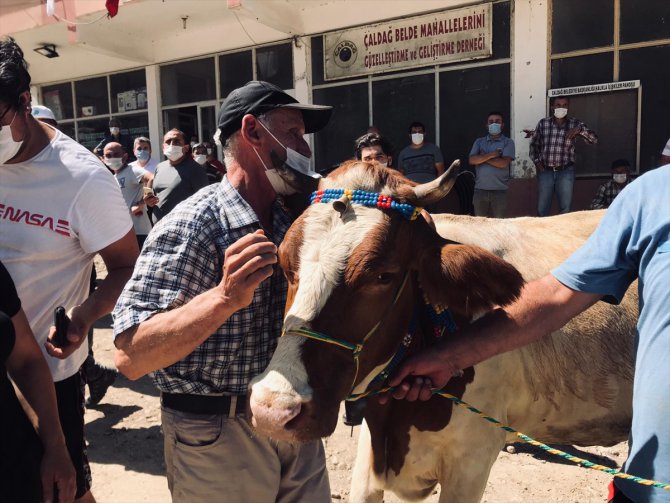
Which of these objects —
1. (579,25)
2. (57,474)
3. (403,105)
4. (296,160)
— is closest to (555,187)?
(579,25)

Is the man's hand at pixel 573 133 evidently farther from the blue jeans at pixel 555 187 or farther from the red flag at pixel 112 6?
the red flag at pixel 112 6

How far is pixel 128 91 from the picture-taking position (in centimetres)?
1306

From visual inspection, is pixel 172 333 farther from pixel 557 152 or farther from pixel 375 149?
pixel 557 152

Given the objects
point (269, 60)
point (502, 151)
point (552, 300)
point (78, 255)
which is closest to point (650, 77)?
point (502, 151)

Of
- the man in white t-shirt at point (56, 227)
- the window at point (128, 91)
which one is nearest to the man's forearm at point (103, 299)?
the man in white t-shirt at point (56, 227)

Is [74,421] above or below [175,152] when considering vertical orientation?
below

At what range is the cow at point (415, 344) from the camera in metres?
1.73

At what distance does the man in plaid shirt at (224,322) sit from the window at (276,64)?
9.14m

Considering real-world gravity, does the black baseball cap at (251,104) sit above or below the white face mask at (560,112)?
below

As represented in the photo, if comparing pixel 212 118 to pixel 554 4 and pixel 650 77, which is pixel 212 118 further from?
pixel 650 77

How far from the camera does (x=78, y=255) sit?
2.39 meters

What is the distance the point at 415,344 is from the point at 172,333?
100 centimetres

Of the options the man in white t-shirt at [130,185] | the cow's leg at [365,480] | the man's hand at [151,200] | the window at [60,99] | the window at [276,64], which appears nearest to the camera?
the cow's leg at [365,480]

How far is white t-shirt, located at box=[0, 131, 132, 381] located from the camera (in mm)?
2252
